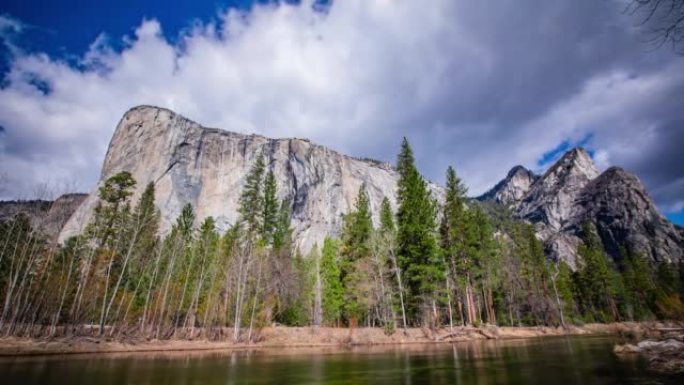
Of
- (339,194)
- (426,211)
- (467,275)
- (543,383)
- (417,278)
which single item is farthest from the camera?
(339,194)

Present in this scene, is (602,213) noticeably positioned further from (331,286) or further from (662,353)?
(662,353)

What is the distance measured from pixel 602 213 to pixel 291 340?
154 meters

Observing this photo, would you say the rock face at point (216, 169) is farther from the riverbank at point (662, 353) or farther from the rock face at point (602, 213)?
the rock face at point (602, 213)

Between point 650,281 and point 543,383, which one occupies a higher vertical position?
point 650,281

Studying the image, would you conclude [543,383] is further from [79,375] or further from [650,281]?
[650,281]

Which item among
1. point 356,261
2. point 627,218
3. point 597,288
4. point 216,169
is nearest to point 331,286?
point 356,261

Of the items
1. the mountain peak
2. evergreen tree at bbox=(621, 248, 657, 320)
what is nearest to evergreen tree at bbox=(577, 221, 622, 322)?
evergreen tree at bbox=(621, 248, 657, 320)

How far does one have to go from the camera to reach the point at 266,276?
1369 inches

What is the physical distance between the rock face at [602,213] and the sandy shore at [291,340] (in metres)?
102

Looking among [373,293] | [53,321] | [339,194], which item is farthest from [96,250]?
[339,194]

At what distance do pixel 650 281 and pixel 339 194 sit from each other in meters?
69.7

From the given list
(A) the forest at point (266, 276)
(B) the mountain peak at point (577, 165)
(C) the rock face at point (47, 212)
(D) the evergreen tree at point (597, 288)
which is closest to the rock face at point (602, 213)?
(B) the mountain peak at point (577, 165)

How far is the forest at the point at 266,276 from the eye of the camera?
2695cm

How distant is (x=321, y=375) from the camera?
37.8ft
